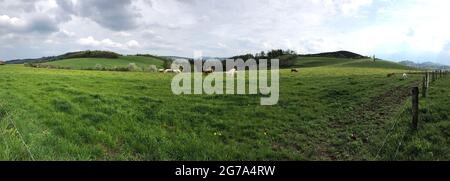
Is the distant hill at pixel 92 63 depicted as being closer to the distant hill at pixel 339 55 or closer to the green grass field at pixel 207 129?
the green grass field at pixel 207 129

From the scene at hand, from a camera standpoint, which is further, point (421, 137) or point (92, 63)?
point (92, 63)

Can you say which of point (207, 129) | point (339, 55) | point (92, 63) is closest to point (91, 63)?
point (92, 63)

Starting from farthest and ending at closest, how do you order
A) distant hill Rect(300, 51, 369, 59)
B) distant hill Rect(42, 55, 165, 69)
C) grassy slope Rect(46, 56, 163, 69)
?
1. distant hill Rect(300, 51, 369, 59)
2. grassy slope Rect(46, 56, 163, 69)
3. distant hill Rect(42, 55, 165, 69)

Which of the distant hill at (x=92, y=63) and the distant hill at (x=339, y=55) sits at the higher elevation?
the distant hill at (x=339, y=55)

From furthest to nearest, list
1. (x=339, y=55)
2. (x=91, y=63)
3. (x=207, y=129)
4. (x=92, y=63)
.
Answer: (x=339, y=55)
(x=92, y=63)
(x=91, y=63)
(x=207, y=129)

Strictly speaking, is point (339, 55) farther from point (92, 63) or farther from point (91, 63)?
point (91, 63)

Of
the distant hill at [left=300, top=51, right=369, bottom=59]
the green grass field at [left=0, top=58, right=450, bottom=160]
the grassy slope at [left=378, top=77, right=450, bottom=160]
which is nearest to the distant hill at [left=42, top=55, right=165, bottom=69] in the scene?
the green grass field at [left=0, top=58, right=450, bottom=160]

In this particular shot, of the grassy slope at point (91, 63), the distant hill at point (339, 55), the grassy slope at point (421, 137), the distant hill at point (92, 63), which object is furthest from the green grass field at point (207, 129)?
the distant hill at point (339, 55)

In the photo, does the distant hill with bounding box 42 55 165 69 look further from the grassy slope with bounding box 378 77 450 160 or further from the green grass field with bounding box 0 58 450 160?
the grassy slope with bounding box 378 77 450 160

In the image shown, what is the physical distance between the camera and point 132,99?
20641 millimetres
